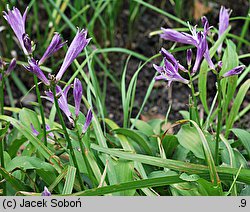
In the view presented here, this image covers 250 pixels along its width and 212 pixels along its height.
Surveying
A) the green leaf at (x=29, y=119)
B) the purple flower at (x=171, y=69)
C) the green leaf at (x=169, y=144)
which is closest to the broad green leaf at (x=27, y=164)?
the green leaf at (x=29, y=119)

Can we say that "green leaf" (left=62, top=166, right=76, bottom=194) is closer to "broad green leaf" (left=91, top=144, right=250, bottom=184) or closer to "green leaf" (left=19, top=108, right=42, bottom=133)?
"broad green leaf" (left=91, top=144, right=250, bottom=184)

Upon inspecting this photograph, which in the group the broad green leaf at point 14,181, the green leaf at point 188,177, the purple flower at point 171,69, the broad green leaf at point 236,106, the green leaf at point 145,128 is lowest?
the broad green leaf at point 14,181

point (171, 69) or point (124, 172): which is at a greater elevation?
point (171, 69)

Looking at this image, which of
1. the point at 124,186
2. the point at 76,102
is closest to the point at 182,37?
the point at 76,102

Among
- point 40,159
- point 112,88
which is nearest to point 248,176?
point 40,159

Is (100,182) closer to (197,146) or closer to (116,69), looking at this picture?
(197,146)

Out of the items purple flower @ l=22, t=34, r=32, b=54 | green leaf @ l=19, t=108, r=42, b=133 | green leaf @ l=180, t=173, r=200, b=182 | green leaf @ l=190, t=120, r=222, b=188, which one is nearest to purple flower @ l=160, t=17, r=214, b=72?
green leaf @ l=190, t=120, r=222, b=188

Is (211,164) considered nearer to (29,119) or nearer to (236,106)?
(236,106)

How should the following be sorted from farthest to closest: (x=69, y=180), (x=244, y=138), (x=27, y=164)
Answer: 1. (x=244, y=138)
2. (x=27, y=164)
3. (x=69, y=180)

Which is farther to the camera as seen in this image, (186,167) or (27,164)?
(27,164)

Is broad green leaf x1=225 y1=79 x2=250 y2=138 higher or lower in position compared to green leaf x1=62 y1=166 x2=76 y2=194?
higher

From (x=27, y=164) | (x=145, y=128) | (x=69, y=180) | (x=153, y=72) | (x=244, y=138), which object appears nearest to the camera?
(x=69, y=180)

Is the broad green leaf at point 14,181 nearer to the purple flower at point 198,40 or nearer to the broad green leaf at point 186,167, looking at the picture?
the broad green leaf at point 186,167
